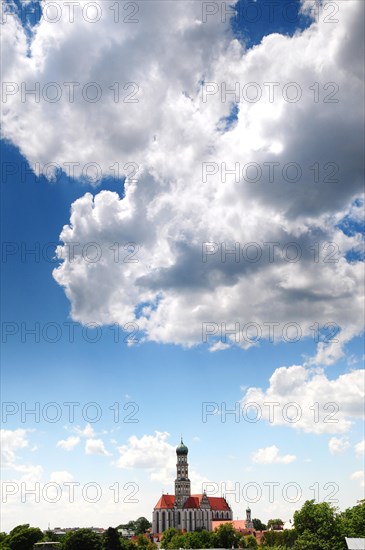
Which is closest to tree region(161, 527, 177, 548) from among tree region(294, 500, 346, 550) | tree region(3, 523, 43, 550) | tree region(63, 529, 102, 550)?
tree region(3, 523, 43, 550)

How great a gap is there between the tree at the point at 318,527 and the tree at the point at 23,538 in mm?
63437

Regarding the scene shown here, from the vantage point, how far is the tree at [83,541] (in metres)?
120

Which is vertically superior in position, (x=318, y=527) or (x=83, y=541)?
(x=318, y=527)

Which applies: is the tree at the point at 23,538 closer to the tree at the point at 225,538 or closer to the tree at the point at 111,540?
the tree at the point at 111,540

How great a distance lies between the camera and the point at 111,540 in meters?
125

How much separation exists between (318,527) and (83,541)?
5416 centimetres

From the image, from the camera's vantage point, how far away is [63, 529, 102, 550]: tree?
11956 cm

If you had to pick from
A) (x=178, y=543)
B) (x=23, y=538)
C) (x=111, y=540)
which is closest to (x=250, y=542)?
(x=178, y=543)

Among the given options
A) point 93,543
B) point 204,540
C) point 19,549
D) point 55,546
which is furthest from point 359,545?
point 204,540

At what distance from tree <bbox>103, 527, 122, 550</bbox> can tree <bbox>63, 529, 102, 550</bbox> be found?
1.96 m

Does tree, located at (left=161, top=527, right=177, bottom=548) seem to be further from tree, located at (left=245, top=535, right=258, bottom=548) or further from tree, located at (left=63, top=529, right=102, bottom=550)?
tree, located at (left=63, top=529, right=102, bottom=550)

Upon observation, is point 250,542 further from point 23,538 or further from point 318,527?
point 318,527

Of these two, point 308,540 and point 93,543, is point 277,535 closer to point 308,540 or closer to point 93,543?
point 93,543

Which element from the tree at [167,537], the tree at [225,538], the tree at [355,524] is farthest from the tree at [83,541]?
the tree at [167,537]
